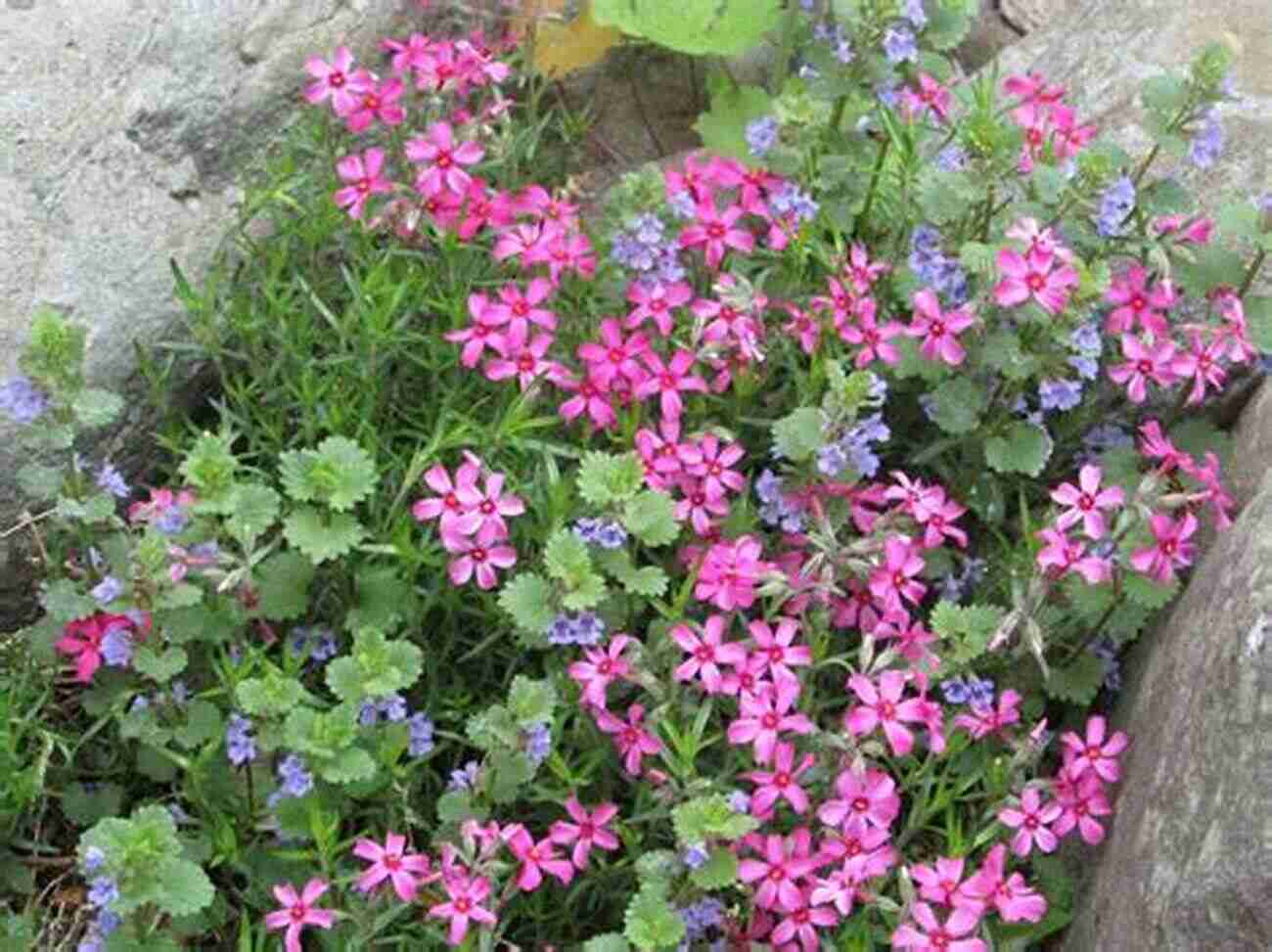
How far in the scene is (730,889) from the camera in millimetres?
3240

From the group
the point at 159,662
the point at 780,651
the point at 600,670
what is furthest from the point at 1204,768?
the point at 159,662

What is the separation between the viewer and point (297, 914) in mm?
3055

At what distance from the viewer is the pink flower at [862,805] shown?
312cm

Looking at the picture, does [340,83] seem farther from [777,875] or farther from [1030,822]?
[1030,822]

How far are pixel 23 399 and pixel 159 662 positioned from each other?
0.46 meters

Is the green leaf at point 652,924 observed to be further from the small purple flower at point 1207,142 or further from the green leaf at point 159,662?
the small purple flower at point 1207,142

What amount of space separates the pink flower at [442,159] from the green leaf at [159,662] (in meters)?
0.99

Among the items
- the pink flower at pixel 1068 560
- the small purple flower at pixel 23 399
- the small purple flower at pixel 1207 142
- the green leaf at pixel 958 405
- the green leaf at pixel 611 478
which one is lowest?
the pink flower at pixel 1068 560

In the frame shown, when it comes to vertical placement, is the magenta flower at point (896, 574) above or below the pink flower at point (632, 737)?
above

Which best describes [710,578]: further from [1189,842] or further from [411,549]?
[1189,842]

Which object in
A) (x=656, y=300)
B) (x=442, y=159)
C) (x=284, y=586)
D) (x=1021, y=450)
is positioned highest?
(x=442, y=159)

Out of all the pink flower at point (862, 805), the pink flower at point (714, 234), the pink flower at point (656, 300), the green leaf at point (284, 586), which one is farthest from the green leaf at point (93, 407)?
the pink flower at point (862, 805)

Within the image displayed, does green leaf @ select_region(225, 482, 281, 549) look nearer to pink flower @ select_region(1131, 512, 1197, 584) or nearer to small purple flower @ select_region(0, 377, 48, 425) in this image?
small purple flower @ select_region(0, 377, 48, 425)

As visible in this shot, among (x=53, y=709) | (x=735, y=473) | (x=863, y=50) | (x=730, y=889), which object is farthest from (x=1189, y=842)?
A: (x=53, y=709)
